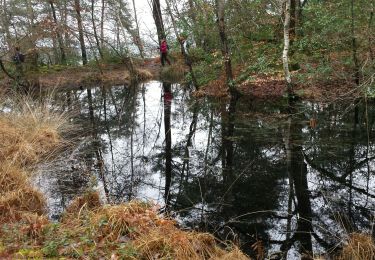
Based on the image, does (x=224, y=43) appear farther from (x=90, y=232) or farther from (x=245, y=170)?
(x=90, y=232)

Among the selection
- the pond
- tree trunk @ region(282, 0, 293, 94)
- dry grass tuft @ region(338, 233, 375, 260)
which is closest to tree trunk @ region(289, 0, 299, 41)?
tree trunk @ region(282, 0, 293, 94)

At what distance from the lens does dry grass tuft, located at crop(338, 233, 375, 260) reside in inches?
161

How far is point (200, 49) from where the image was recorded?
63.2ft

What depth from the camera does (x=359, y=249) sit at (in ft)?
13.6

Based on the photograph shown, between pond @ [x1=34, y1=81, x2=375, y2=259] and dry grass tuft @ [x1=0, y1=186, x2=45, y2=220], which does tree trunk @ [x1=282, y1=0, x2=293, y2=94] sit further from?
dry grass tuft @ [x1=0, y1=186, x2=45, y2=220]

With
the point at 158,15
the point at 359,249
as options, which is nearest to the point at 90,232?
the point at 359,249

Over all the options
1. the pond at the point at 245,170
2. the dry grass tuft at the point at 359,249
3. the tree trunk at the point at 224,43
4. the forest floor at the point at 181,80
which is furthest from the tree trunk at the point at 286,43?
the dry grass tuft at the point at 359,249

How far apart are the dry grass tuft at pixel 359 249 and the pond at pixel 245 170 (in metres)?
0.42

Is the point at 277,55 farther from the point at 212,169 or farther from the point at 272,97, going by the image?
the point at 212,169

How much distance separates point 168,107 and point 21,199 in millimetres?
9878

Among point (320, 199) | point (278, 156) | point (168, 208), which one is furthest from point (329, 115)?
point (168, 208)

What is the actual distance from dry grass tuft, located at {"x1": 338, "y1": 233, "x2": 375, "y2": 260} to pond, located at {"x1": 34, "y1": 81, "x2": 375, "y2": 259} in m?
0.42

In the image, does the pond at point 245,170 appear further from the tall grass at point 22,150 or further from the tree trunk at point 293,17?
the tree trunk at point 293,17

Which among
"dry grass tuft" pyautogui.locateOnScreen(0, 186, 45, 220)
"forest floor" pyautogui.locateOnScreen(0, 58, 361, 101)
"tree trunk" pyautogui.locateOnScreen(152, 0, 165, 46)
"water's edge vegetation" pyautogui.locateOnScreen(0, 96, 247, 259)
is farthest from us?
"tree trunk" pyautogui.locateOnScreen(152, 0, 165, 46)
